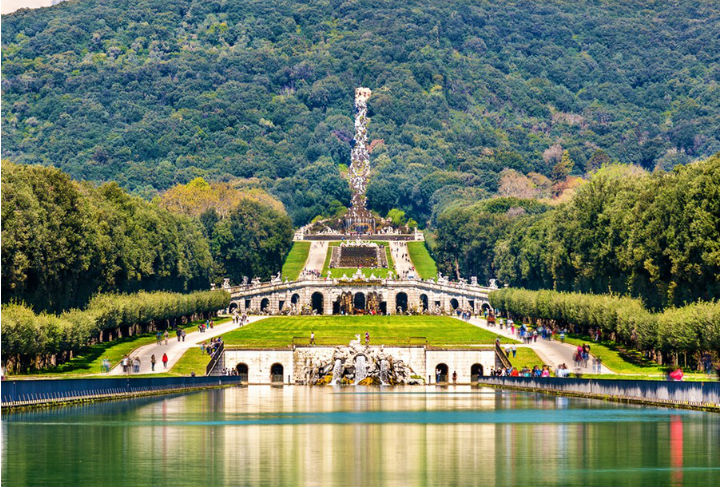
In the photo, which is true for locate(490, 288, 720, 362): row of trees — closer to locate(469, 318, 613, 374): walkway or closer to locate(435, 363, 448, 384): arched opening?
locate(469, 318, 613, 374): walkway

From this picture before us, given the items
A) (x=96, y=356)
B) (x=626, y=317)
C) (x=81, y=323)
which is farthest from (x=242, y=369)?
(x=626, y=317)

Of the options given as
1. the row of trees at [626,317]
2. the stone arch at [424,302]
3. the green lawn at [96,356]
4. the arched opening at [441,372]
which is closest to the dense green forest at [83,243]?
the green lawn at [96,356]

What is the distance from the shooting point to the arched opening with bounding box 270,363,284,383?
10588cm

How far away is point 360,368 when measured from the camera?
99750 millimetres

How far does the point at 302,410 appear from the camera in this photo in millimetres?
63438

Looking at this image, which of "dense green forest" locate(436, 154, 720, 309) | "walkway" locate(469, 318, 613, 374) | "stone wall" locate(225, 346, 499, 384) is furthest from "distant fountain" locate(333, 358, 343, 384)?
"dense green forest" locate(436, 154, 720, 309)

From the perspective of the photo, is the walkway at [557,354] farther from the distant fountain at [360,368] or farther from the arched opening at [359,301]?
the arched opening at [359,301]

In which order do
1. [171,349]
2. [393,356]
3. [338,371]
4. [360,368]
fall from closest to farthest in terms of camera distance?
[360,368], [338,371], [171,349], [393,356]

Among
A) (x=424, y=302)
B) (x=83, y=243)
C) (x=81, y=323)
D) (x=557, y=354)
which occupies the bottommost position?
(x=557, y=354)

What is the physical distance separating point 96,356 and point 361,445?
53951 mm

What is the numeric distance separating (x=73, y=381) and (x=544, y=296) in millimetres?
64398

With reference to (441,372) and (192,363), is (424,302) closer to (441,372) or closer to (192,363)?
(441,372)

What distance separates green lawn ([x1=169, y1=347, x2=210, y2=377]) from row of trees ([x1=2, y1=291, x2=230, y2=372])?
580 cm

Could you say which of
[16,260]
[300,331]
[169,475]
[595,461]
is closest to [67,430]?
[169,475]
